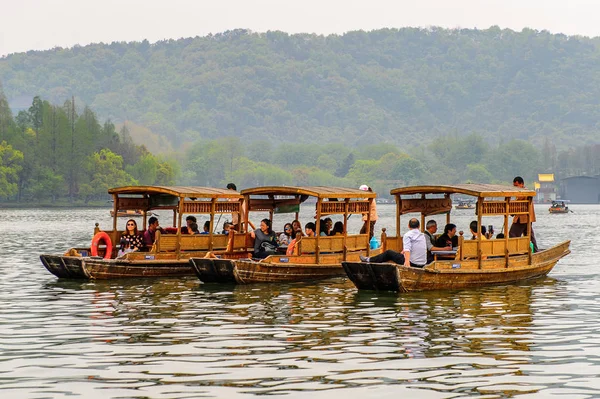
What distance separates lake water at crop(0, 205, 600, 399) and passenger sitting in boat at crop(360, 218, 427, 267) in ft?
2.92

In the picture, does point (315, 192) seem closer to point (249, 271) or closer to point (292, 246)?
point (292, 246)

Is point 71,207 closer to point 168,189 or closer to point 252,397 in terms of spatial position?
point 168,189

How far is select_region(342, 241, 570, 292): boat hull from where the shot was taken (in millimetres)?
25078

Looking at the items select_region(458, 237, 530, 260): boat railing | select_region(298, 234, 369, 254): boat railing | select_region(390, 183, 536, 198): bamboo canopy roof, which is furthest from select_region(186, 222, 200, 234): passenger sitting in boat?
select_region(458, 237, 530, 260): boat railing

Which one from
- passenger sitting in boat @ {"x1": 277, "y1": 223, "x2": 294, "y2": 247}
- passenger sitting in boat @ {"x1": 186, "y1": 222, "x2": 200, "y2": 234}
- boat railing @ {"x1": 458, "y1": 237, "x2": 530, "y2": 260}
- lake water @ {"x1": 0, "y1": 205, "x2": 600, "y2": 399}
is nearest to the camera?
lake water @ {"x1": 0, "y1": 205, "x2": 600, "y2": 399}

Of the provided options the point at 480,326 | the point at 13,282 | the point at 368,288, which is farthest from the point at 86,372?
the point at 13,282

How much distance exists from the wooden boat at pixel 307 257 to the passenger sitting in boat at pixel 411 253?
3.00 metres

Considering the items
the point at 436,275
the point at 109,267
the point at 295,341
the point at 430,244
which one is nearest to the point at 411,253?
the point at 436,275

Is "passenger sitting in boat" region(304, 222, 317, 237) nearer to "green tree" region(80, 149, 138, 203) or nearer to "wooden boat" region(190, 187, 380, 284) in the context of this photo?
"wooden boat" region(190, 187, 380, 284)

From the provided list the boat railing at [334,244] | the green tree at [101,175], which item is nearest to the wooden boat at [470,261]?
the boat railing at [334,244]

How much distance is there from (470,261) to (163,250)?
888cm

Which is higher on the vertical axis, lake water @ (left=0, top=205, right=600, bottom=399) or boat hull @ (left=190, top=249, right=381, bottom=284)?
boat hull @ (left=190, top=249, right=381, bottom=284)

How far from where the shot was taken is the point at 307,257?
95.3 ft

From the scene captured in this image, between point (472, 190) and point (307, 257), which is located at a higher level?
point (472, 190)
